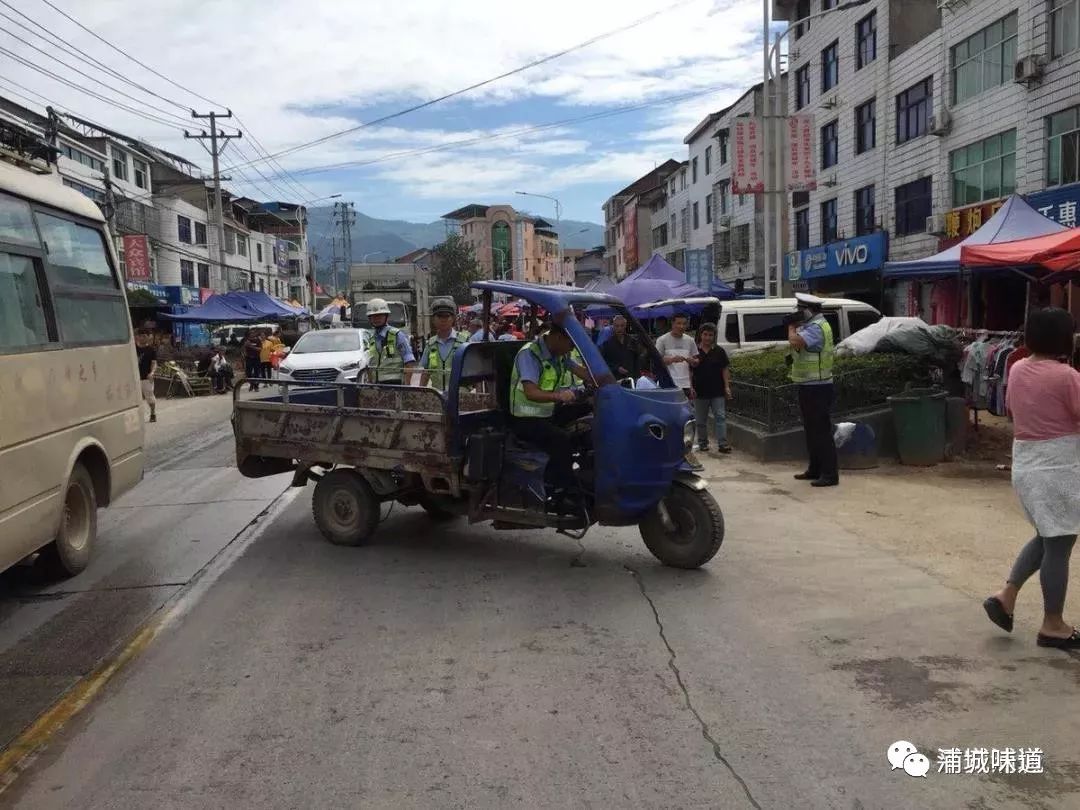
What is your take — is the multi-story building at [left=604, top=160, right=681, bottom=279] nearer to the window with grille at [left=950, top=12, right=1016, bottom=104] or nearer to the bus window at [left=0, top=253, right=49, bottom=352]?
the window with grille at [left=950, top=12, right=1016, bottom=104]

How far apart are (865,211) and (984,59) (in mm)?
8529

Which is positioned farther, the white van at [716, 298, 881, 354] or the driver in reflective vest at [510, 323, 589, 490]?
the white van at [716, 298, 881, 354]

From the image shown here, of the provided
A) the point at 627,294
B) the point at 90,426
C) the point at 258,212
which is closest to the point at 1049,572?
the point at 90,426

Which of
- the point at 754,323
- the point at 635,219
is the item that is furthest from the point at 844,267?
the point at 635,219

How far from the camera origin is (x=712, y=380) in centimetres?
1137

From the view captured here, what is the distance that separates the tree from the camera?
232 ft

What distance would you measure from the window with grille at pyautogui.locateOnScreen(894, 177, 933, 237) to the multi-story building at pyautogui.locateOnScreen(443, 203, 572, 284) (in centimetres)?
8527

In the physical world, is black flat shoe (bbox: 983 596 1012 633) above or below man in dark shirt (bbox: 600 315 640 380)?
below

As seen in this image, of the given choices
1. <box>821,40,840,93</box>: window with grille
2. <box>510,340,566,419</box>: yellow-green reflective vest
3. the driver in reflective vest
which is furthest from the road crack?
<box>821,40,840,93</box>: window with grille

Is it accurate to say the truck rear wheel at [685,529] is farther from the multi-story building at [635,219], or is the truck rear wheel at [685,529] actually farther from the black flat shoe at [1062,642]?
the multi-story building at [635,219]

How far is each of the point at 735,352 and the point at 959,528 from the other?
8551 mm

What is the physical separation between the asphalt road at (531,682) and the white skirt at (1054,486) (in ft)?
2.26

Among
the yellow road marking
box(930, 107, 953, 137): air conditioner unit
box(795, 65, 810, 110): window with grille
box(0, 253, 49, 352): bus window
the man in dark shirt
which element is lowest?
the yellow road marking

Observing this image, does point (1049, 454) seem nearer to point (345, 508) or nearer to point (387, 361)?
point (345, 508)
